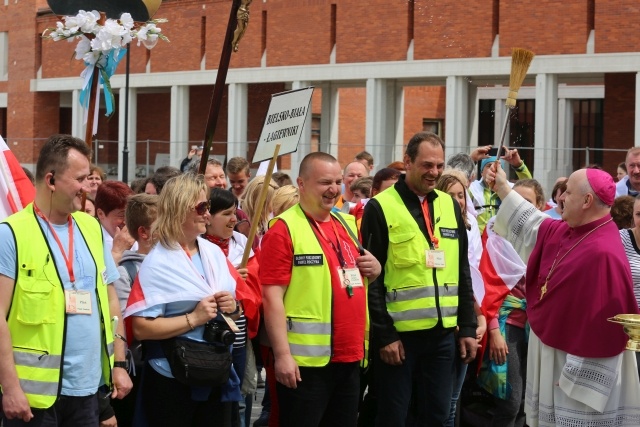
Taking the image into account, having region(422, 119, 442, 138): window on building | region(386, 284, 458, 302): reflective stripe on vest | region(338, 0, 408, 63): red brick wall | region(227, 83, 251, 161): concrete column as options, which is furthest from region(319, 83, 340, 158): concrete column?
region(386, 284, 458, 302): reflective stripe on vest

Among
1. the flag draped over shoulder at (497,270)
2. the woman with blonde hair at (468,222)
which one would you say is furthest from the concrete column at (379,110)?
the flag draped over shoulder at (497,270)

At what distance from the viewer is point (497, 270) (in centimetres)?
833

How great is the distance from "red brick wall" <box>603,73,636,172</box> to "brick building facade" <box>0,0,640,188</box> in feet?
0.13

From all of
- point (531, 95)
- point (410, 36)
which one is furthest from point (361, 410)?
point (531, 95)

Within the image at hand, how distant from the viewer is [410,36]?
33.9 m

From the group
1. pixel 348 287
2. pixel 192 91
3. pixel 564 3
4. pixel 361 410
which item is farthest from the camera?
pixel 192 91

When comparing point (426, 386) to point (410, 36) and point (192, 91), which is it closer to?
point (410, 36)

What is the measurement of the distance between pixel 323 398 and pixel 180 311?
1166mm

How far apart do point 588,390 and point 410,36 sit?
28.0 metres

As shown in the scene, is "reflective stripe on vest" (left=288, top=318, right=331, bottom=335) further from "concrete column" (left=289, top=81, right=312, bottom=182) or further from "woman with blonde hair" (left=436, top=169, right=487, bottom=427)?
"concrete column" (left=289, top=81, right=312, bottom=182)

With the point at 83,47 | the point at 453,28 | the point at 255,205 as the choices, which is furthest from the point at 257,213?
the point at 453,28

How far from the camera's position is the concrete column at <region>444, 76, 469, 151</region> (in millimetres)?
32562

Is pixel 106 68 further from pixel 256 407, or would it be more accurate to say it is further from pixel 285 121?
pixel 256 407

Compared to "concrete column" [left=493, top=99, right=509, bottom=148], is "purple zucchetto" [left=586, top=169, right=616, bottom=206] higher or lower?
lower
